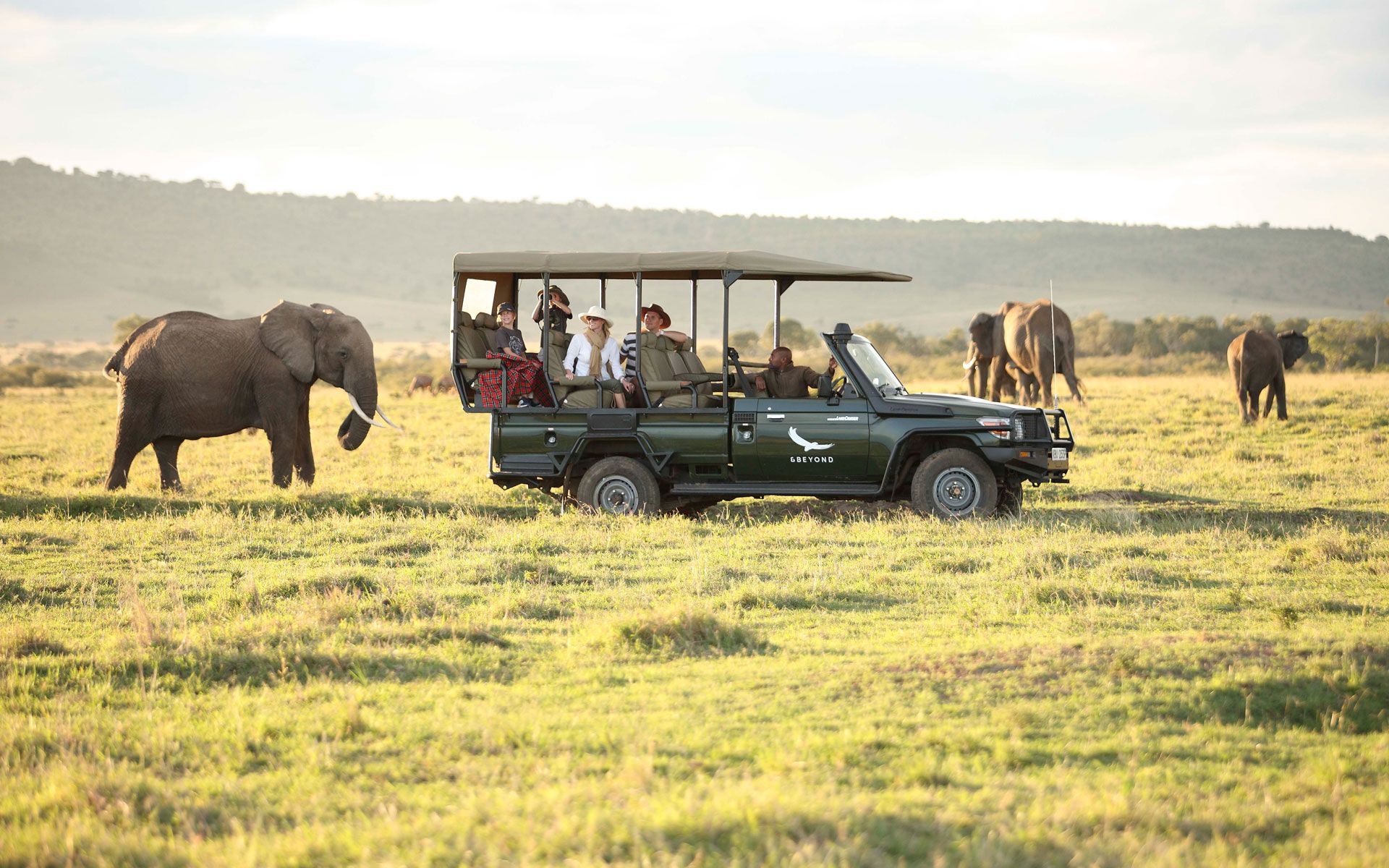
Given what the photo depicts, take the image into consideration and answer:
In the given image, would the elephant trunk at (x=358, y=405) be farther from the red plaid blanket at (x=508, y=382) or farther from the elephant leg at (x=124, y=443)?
the red plaid blanket at (x=508, y=382)

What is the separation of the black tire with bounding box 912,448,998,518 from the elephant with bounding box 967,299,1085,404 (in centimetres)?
1533

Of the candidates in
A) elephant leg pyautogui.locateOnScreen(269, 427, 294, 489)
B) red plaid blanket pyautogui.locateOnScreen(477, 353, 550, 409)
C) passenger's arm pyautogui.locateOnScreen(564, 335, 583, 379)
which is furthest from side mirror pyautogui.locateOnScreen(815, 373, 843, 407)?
elephant leg pyautogui.locateOnScreen(269, 427, 294, 489)

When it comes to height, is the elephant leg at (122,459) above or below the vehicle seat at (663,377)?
below

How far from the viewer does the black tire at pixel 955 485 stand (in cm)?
1303

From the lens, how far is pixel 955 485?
43.0ft

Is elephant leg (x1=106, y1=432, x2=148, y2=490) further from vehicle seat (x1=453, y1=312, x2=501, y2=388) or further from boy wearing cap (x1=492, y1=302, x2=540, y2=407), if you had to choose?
boy wearing cap (x1=492, y1=302, x2=540, y2=407)

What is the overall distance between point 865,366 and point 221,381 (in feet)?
25.3

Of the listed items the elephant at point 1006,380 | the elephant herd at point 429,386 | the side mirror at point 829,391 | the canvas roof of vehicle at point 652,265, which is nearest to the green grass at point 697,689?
the side mirror at point 829,391

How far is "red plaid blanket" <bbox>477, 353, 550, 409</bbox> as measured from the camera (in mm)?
13547

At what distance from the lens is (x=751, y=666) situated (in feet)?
24.9

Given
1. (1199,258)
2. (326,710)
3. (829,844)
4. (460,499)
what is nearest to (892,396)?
(460,499)

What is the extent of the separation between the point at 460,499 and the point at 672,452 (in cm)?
346

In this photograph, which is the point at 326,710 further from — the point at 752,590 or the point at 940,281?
the point at 940,281

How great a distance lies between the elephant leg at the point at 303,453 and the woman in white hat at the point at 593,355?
460 centimetres
